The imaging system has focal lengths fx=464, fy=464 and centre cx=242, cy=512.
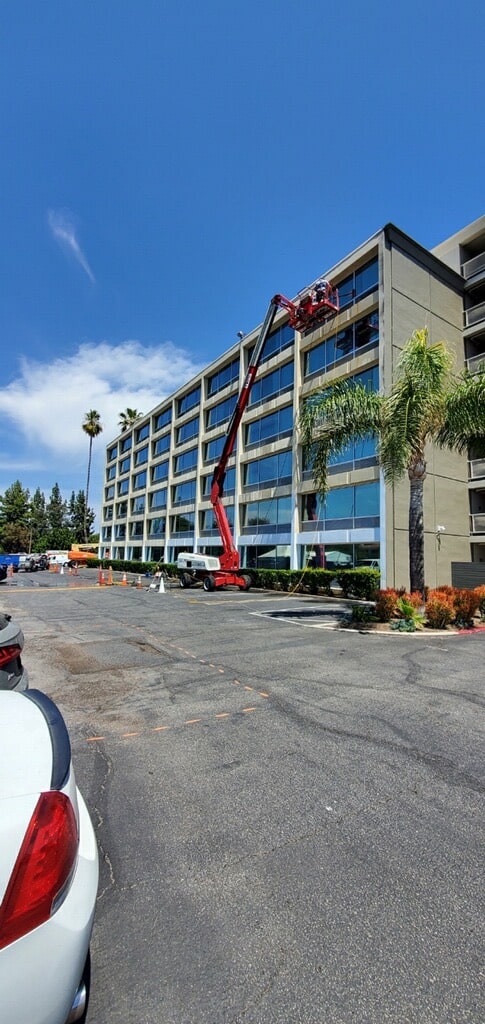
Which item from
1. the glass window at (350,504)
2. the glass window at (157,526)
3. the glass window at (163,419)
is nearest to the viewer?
the glass window at (350,504)

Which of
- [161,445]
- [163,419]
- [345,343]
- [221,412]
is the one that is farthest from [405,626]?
[163,419]

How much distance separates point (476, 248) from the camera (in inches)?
1067

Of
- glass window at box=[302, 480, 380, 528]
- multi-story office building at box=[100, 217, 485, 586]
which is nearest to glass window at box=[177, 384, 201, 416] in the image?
multi-story office building at box=[100, 217, 485, 586]

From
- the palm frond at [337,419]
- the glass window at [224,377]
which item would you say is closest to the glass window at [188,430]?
the glass window at [224,377]

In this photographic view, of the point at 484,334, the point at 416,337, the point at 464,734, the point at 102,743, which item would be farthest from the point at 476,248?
the point at 102,743

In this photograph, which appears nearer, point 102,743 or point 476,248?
point 102,743

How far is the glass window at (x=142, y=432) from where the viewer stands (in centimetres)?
5505

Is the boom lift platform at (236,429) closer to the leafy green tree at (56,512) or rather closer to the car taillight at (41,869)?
the car taillight at (41,869)

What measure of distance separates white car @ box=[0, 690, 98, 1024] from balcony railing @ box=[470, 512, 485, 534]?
2657 cm

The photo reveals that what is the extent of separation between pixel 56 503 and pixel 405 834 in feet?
389

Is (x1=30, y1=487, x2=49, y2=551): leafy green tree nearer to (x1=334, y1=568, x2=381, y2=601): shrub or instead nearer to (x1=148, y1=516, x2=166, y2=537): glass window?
(x1=148, y1=516, x2=166, y2=537): glass window

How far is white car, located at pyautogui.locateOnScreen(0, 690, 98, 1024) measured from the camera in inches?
50.6

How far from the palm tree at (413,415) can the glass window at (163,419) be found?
36.0m

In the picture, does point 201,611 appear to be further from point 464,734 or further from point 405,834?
point 405,834
